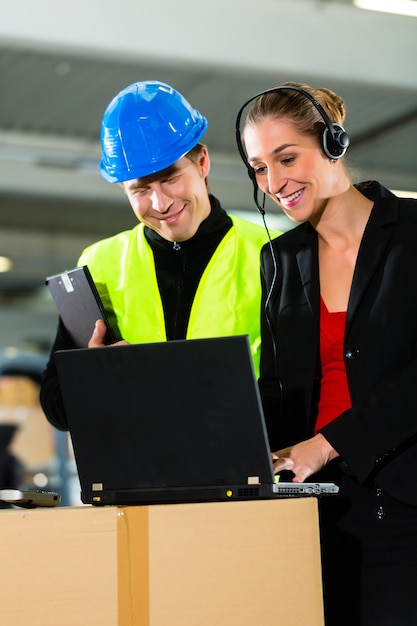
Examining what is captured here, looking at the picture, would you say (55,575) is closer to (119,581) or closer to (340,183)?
(119,581)

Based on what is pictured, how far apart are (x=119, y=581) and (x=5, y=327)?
19.1 metres

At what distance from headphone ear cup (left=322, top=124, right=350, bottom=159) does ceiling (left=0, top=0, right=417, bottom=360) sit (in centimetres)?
16

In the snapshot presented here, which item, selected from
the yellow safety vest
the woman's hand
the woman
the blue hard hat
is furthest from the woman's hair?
the woman's hand

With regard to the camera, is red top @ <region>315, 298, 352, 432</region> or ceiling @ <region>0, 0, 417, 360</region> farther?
ceiling @ <region>0, 0, 417, 360</region>

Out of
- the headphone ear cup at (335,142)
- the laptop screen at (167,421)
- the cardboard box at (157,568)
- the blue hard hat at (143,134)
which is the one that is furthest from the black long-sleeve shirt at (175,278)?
the cardboard box at (157,568)

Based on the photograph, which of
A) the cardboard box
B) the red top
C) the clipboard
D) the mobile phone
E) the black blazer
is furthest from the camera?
the clipboard

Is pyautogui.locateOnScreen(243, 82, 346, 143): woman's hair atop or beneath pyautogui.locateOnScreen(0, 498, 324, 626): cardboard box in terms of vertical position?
atop

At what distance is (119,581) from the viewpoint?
58.1 inches

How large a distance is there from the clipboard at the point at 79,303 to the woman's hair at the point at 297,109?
519 mm

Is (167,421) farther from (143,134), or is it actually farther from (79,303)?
(143,134)

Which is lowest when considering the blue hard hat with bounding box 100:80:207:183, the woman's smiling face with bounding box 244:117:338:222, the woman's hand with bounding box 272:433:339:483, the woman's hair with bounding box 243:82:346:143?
the woman's hand with bounding box 272:433:339:483

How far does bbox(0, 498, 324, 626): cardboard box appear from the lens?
1463 millimetres

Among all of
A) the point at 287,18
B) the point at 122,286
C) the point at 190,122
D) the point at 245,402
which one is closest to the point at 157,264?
the point at 122,286

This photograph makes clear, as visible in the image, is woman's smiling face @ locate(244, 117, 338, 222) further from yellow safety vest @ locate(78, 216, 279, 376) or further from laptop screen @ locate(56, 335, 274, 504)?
laptop screen @ locate(56, 335, 274, 504)
